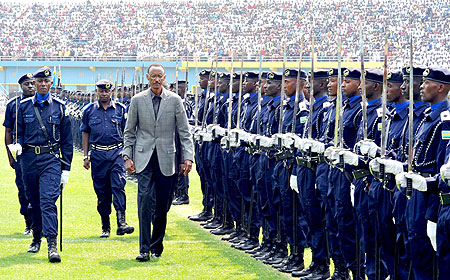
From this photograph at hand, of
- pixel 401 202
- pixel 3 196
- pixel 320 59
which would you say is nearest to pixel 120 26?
pixel 320 59

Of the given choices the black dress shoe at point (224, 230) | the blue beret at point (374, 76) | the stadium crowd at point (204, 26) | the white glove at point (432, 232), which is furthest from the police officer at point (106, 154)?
the stadium crowd at point (204, 26)

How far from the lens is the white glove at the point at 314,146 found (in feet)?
26.3

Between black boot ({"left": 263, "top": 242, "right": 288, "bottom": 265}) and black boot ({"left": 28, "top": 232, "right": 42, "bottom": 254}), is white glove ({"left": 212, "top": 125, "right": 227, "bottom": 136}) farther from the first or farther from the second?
black boot ({"left": 28, "top": 232, "right": 42, "bottom": 254})

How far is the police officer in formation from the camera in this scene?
6.26 metres

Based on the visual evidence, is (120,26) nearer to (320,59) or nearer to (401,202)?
(320,59)

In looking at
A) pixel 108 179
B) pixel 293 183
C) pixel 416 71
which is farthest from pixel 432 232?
pixel 108 179

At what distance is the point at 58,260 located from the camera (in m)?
9.05

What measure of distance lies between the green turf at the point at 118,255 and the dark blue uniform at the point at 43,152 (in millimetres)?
534

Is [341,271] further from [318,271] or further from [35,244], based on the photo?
[35,244]

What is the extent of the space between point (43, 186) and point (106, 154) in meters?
2.24

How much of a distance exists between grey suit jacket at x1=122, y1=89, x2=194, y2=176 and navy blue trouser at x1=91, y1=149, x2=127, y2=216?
6.32 feet

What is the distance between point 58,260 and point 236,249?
2178mm

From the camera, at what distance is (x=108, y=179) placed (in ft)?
37.6

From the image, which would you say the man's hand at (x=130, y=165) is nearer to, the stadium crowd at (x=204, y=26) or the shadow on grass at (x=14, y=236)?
the shadow on grass at (x=14, y=236)
